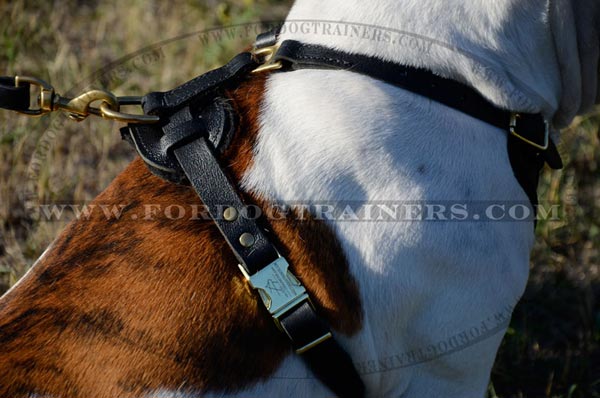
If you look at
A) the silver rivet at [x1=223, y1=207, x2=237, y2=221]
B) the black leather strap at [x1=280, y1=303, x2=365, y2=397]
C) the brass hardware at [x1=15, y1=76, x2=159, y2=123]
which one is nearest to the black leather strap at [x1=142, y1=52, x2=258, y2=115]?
the brass hardware at [x1=15, y1=76, x2=159, y2=123]

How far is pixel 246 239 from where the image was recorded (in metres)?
1.78

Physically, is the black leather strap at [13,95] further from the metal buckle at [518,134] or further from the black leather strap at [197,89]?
the metal buckle at [518,134]

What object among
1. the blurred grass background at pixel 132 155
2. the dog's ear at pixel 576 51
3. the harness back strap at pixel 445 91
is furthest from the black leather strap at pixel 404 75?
the blurred grass background at pixel 132 155

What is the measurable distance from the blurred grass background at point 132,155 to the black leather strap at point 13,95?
125 centimetres

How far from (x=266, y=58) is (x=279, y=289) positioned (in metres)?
0.66

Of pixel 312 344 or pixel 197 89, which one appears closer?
pixel 312 344

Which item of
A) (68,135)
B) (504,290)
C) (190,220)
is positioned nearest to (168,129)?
(190,220)

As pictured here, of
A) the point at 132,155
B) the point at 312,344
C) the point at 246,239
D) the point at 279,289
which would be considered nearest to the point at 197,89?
the point at 246,239

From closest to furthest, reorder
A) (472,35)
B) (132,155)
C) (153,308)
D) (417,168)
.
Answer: (153,308) → (417,168) → (472,35) → (132,155)

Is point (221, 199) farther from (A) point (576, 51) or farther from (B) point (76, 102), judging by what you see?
(A) point (576, 51)

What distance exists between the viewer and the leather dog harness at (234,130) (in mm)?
1782

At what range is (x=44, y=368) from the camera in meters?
1.71

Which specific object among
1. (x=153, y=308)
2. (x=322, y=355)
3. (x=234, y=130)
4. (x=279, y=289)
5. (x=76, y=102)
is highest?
(x=76, y=102)

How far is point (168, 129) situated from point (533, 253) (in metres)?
1.99
